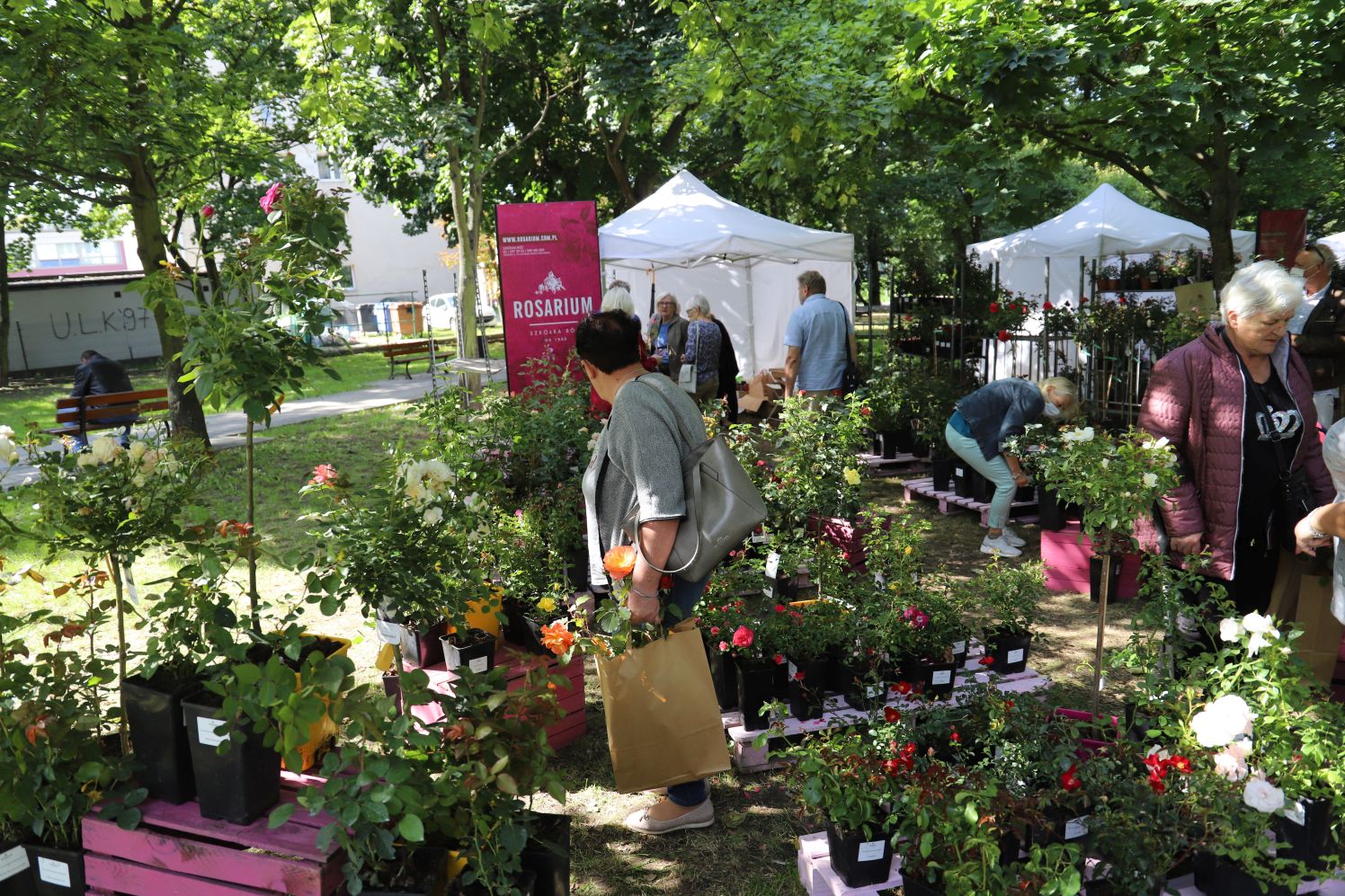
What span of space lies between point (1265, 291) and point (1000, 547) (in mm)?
3173

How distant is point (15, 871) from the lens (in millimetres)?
2316

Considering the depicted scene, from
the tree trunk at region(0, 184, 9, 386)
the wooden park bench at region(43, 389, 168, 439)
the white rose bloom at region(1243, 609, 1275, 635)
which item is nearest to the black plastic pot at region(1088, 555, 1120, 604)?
the white rose bloom at region(1243, 609, 1275, 635)

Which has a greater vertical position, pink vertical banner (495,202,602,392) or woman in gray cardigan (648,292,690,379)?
A: pink vertical banner (495,202,602,392)

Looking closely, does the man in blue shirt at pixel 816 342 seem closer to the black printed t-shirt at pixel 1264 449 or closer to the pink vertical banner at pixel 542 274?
the pink vertical banner at pixel 542 274

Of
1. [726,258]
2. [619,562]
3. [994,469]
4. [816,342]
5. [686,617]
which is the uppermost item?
[726,258]

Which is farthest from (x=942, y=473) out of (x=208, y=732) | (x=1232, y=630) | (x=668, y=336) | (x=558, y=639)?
(x=208, y=732)

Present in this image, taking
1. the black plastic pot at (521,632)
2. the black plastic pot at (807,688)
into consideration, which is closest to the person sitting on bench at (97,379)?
the black plastic pot at (521,632)

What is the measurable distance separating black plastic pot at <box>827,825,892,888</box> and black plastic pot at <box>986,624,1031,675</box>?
5.30 feet

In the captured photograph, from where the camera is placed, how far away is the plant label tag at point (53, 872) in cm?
230

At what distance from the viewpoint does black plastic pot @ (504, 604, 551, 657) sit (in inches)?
147

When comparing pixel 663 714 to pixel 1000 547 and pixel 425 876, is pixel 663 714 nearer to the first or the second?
pixel 425 876

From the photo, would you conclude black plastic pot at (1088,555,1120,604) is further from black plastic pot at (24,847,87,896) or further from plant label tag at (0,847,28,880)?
plant label tag at (0,847,28,880)

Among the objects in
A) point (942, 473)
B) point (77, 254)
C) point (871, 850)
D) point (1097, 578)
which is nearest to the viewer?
point (871, 850)

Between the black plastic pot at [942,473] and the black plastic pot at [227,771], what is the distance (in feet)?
18.3
